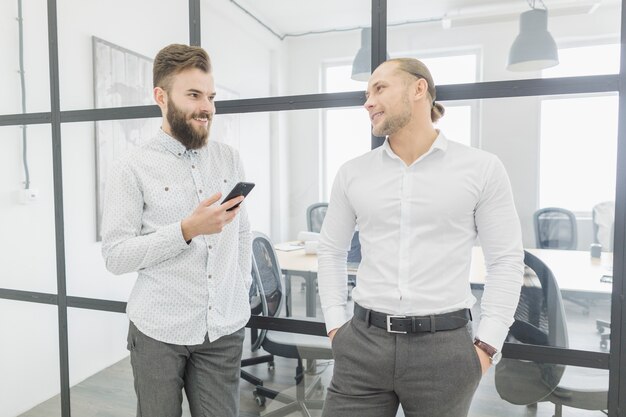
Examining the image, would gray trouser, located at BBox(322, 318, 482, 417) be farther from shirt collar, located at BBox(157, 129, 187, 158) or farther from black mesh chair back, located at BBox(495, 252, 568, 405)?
shirt collar, located at BBox(157, 129, 187, 158)

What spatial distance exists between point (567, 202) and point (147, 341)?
4.56 feet

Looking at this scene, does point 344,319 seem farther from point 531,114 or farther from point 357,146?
point 531,114

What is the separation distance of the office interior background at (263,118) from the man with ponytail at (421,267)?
36 cm

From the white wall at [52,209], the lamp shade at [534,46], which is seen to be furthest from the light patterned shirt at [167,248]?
the lamp shade at [534,46]

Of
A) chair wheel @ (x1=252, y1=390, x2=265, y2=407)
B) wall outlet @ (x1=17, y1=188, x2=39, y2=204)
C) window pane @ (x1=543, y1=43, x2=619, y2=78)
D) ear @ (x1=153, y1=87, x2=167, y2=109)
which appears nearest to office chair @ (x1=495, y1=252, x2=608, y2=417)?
window pane @ (x1=543, y1=43, x2=619, y2=78)

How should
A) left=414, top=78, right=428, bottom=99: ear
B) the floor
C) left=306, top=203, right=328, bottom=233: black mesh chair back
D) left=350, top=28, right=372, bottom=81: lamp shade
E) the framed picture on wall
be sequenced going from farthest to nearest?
the framed picture on wall < left=306, top=203, right=328, bottom=233: black mesh chair back < left=350, top=28, right=372, bottom=81: lamp shade < the floor < left=414, top=78, right=428, bottom=99: ear

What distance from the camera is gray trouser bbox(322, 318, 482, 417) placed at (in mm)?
1161

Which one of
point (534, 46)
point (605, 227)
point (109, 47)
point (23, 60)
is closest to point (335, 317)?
point (605, 227)

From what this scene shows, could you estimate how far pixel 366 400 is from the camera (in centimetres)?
124

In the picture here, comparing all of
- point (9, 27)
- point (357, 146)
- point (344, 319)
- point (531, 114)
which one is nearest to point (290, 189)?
point (357, 146)

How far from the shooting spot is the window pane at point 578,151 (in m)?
1.42

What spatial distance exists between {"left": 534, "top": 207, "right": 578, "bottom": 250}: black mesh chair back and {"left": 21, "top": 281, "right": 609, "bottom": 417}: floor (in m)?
0.21

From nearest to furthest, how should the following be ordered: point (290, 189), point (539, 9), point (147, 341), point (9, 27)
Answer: point (147, 341) < point (539, 9) < point (290, 189) < point (9, 27)

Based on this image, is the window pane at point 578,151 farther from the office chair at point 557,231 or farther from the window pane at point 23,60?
the window pane at point 23,60
